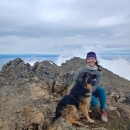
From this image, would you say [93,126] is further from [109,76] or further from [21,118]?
[109,76]

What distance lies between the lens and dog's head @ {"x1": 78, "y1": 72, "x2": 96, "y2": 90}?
8414 mm

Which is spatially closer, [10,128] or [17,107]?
[10,128]

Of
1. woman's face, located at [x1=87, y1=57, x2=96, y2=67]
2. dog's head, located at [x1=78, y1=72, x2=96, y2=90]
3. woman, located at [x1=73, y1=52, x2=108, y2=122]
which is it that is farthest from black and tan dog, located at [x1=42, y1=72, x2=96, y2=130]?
woman's face, located at [x1=87, y1=57, x2=96, y2=67]

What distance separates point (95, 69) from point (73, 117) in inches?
85.3

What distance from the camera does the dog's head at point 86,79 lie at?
841cm

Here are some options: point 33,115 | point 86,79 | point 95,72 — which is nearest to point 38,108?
point 33,115

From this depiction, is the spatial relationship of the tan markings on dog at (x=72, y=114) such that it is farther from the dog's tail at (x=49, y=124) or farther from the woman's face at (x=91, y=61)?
the woman's face at (x=91, y=61)

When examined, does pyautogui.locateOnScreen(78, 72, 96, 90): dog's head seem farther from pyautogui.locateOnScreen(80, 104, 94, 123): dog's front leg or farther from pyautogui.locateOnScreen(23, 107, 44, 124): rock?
pyautogui.locateOnScreen(23, 107, 44, 124): rock

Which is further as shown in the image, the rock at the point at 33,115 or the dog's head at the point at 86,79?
the rock at the point at 33,115

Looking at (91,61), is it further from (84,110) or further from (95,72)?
(84,110)

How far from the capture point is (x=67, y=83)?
13.3m

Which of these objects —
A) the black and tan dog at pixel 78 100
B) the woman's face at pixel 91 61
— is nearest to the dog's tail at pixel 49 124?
the black and tan dog at pixel 78 100

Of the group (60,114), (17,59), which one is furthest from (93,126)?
(17,59)

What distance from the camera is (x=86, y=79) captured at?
841 cm
